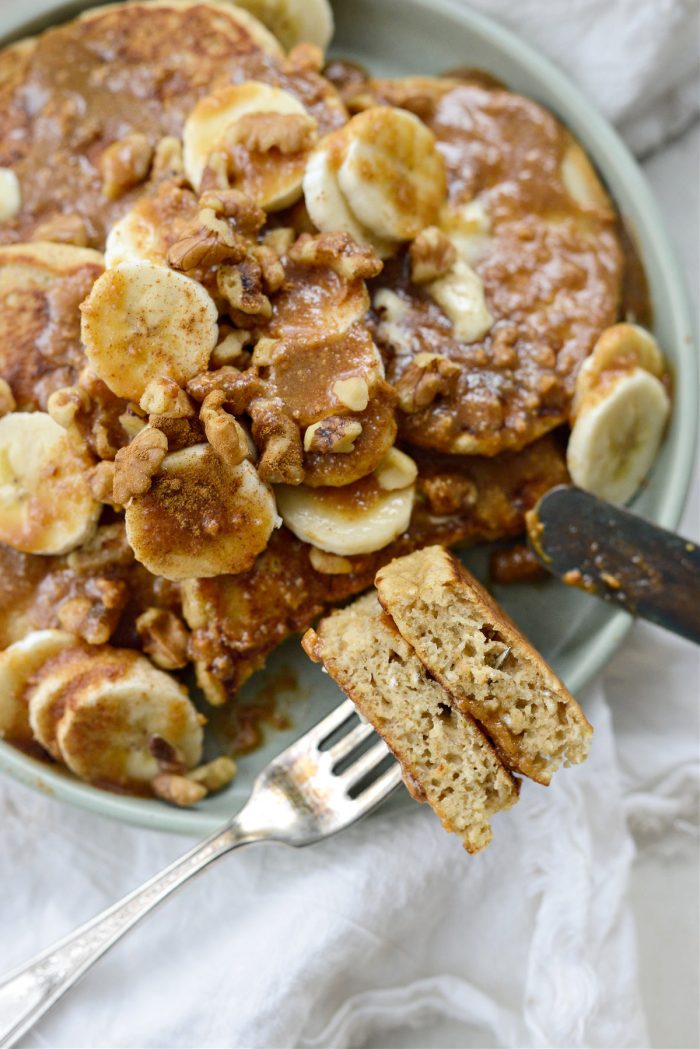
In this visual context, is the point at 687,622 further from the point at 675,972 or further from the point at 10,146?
the point at 10,146

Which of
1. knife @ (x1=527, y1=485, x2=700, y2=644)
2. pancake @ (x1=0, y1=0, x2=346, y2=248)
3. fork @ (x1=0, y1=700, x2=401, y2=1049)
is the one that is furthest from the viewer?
pancake @ (x1=0, y1=0, x2=346, y2=248)

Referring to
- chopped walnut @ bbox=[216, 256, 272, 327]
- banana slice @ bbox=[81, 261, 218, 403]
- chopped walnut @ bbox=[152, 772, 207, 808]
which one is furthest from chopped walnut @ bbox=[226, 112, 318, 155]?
chopped walnut @ bbox=[152, 772, 207, 808]

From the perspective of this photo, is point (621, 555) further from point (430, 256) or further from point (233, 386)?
point (233, 386)

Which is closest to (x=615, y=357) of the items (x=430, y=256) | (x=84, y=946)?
(x=430, y=256)

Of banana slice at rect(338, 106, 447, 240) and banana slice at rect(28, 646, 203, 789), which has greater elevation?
banana slice at rect(338, 106, 447, 240)

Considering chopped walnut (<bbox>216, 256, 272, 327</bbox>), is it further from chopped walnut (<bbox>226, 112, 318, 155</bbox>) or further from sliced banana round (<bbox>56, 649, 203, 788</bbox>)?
sliced banana round (<bbox>56, 649, 203, 788</bbox>)

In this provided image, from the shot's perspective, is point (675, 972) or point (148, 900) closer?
point (148, 900)

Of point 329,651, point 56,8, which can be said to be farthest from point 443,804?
point 56,8
